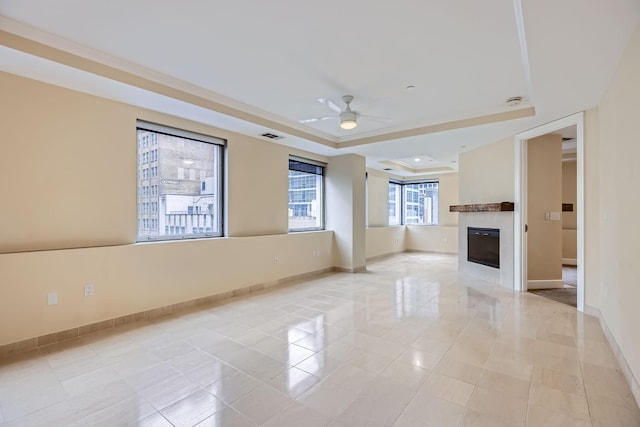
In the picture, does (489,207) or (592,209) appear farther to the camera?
(489,207)

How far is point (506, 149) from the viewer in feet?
16.6

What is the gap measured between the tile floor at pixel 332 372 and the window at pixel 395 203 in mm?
5716

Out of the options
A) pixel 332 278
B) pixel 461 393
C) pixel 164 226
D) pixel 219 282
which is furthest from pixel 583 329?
pixel 164 226

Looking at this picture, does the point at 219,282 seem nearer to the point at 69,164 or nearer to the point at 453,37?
the point at 69,164

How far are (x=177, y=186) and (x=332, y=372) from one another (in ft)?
10.3

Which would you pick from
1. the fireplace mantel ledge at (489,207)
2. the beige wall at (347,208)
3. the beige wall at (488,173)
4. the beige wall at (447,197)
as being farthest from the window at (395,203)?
the fireplace mantel ledge at (489,207)

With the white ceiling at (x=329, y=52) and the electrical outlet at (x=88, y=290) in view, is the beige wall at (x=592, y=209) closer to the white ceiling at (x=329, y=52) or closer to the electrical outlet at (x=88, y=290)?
the white ceiling at (x=329, y=52)

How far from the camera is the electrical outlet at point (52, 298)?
2877 millimetres

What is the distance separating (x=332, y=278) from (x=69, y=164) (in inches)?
165

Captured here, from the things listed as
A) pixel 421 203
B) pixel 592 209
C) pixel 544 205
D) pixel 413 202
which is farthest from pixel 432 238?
pixel 592 209

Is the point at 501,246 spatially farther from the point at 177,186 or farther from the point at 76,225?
the point at 76,225

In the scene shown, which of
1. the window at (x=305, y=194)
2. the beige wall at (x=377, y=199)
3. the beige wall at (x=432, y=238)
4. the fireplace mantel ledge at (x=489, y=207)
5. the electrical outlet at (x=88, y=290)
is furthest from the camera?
the beige wall at (x=432, y=238)

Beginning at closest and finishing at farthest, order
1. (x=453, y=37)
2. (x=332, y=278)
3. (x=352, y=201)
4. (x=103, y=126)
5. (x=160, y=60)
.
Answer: (x=453, y=37), (x=160, y=60), (x=103, y=126), (x=332, y=278), (x=352, y=201)

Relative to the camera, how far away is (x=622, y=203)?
8.20ft
